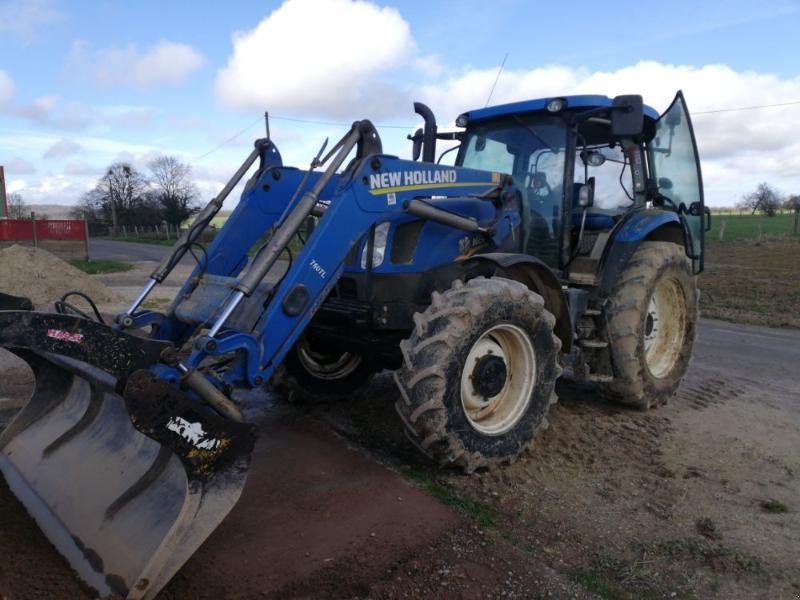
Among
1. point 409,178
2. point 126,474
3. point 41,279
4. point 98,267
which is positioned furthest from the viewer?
point 98,267

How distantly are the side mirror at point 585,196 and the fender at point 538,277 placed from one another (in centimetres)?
93

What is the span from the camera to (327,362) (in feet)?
18.1

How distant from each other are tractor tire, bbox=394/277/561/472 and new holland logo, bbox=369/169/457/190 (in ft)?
2.51

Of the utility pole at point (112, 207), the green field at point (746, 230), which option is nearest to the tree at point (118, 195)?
the utility pole at point (112, 207)

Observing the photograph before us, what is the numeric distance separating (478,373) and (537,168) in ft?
7.01

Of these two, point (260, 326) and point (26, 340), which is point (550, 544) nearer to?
point (260, 326)

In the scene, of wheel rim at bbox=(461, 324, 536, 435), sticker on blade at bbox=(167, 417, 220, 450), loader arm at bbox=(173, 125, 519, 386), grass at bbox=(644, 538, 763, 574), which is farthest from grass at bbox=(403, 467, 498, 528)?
sticker on blade at bbox=(167, 417, 220, 450)

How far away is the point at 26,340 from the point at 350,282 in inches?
90.0

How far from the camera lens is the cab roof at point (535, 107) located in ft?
16.6

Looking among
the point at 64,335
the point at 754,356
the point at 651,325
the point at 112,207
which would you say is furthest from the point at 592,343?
the point at 112,207

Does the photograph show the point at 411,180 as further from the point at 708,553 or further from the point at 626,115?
the point at 708,553

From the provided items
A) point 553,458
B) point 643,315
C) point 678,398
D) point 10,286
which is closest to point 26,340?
point 553,458

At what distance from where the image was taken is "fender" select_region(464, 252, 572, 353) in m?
4.34

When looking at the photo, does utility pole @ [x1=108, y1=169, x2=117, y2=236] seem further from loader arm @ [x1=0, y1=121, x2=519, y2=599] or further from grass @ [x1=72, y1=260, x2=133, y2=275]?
loader arm @ [x1=0, y1=121, x2=519, y2=599]
